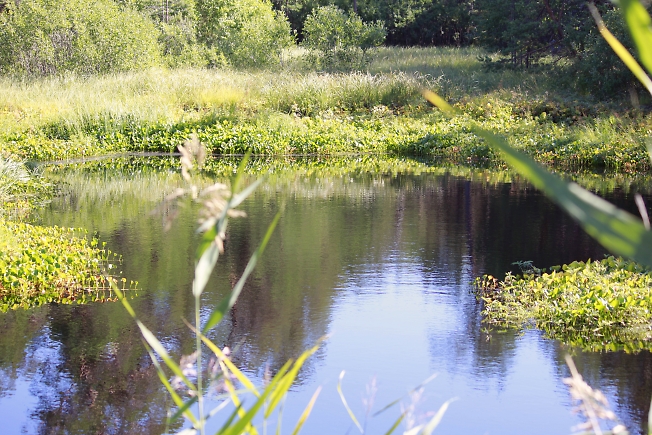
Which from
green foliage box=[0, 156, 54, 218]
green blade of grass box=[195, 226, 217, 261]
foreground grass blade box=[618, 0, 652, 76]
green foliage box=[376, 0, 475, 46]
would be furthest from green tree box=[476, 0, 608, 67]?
foreground grass blade box=[618, 0, 652, 76]

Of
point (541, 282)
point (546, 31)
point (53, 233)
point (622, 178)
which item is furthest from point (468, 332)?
point (546, 31)

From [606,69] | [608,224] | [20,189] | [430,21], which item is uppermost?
[430,21]

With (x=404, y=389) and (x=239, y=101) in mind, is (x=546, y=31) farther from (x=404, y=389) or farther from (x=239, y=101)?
(x=404, y=389)

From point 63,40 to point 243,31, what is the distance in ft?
27.1

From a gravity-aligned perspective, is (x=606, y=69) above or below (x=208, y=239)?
above

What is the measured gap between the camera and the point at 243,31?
2991cm

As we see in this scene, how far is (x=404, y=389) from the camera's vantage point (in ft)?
16.8

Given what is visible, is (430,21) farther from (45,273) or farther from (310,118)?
(45,273)

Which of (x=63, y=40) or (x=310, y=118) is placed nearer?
(x=310, y=118)

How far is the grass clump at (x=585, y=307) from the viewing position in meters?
5.82

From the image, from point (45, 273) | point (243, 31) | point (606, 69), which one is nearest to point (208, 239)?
point (45, 273)

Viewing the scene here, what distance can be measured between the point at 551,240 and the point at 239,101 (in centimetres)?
1122

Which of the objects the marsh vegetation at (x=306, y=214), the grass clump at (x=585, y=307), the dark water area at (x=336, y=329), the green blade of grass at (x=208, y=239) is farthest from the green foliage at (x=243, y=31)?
the green blade of grass at (x=208, y=239)

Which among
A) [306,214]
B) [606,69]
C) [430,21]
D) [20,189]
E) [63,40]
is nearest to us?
[306,214]
